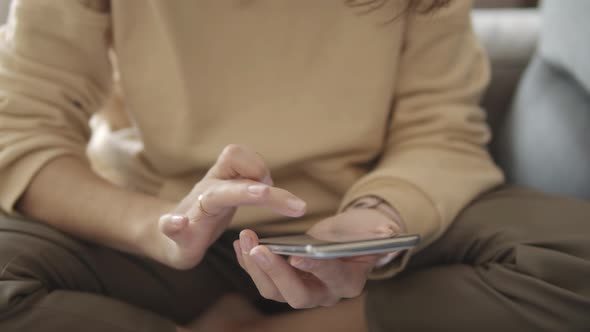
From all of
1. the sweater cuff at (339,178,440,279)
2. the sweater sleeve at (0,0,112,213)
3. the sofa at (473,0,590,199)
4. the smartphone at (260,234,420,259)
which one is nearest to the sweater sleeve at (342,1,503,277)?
the sweater cuff at (339,178,440,279)

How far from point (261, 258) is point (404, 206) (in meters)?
0.22

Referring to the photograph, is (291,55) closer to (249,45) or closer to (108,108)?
(249,45)

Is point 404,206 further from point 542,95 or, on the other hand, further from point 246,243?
point 542,95

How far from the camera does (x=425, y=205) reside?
638 mm

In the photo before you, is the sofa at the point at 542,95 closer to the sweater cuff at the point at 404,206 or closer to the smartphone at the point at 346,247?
the sweater cuff at the point at 404,206

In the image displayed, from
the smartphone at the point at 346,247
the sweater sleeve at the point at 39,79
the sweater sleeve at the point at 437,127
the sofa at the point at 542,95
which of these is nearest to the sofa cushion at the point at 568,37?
the sofa at the point at 542,95

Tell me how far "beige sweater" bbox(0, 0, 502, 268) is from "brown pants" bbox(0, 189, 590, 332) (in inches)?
1.9

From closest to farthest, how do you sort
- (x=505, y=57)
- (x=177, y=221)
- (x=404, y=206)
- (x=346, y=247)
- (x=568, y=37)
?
1. (x=346, y=247)
2. (x=177, y=221)
3. (x=404, y=206)
4. (x=568, y=37)
5. (x=505, y=57)

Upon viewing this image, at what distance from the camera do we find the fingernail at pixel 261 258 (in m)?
0.46

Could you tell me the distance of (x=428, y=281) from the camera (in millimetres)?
588

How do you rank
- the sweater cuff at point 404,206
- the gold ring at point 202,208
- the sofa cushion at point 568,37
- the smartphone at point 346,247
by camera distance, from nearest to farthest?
1. the smartphone at point 346,247
2. the gold ring at point 202,208
3. the sweater cuff at point 404,206
4. the sofa cushion at point 568,37

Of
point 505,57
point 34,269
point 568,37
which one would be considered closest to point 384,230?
point 34,269

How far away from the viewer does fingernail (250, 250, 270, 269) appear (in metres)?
0.46

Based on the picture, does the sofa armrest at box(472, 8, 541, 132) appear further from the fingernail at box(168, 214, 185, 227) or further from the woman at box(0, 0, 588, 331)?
the fingernail at box(168, 214, 185, 227)
